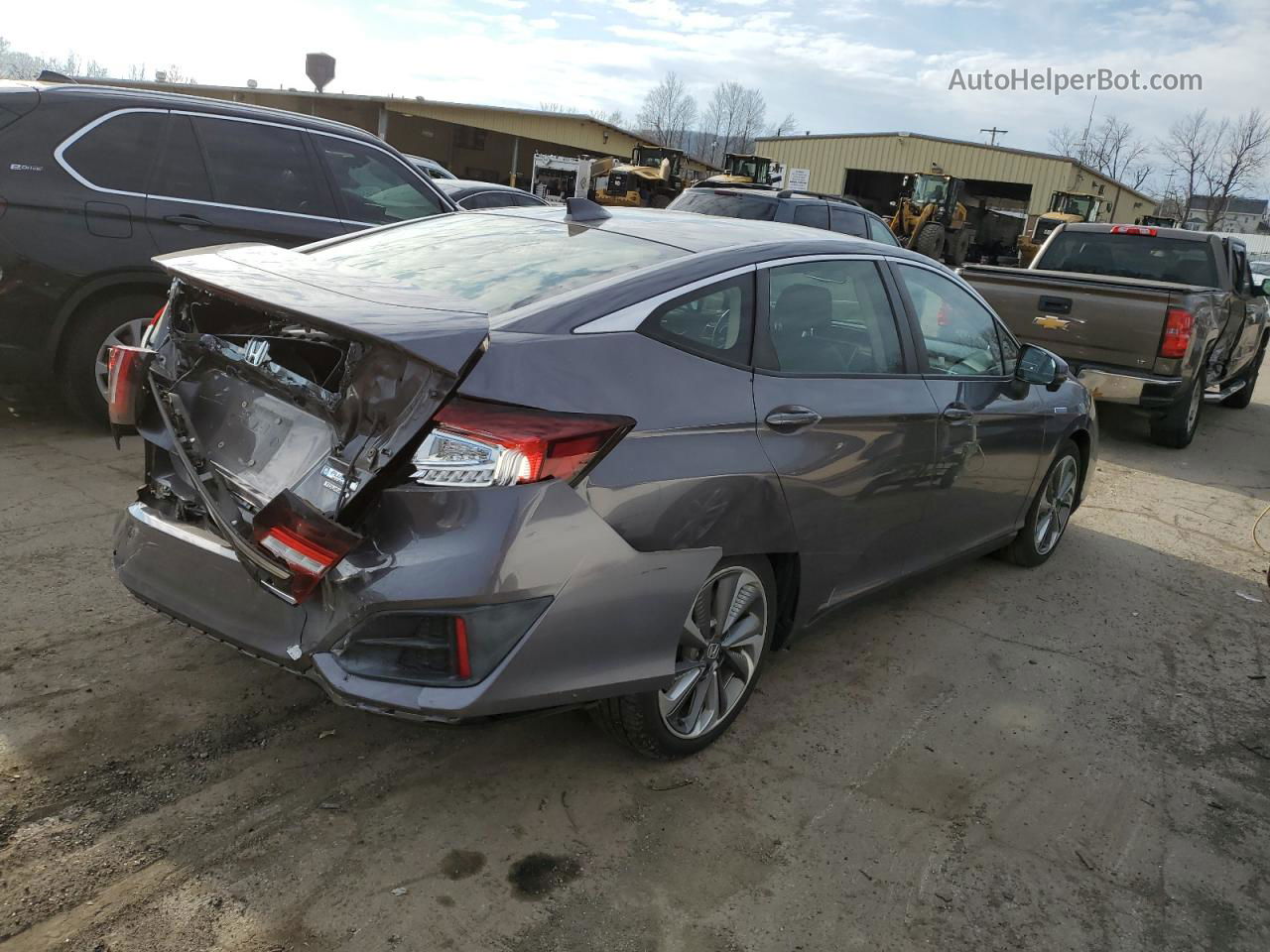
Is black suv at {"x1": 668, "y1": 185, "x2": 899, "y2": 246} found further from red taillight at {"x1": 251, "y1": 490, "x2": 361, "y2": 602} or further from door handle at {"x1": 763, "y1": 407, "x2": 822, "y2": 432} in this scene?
red taillight at {"x1": 251, "y1": 490, "x2": 361, "y2": 602}

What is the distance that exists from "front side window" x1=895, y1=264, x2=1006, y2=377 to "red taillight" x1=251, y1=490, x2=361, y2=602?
2.61 m

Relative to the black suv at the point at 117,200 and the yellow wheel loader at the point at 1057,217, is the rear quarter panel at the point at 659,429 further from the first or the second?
the yellow wheel loader at the point at 1057,217

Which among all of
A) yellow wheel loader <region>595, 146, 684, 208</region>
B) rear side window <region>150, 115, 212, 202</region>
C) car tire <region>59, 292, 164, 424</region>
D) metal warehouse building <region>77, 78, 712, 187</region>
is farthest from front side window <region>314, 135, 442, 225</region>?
metal warehouse building <region>77, 78, 712, 187</region>

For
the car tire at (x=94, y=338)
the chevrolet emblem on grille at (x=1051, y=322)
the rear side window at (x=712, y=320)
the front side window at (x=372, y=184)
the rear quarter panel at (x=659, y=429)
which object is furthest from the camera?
the chevrolet emblem on grille at (x=1051, y=322)

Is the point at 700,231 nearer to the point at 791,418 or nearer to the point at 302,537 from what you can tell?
the point at 791,418

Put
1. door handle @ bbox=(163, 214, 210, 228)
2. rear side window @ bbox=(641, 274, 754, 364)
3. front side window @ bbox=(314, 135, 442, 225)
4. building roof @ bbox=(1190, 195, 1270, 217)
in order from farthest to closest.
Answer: building roof @ bbox=(1190, 195, 1270, 217), front side window @ bbox=(314, 135, 442, 225), door handle @ bbox=(163, 214, 210, 228), rear side window @ bbox=(641, 274, 754, 364)

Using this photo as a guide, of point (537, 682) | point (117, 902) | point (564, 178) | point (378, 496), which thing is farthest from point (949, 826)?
point (564, 178)

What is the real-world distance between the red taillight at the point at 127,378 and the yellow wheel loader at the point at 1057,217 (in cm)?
2902

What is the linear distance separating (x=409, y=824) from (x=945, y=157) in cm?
4421

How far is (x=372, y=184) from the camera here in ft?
21.5

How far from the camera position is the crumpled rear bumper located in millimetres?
2375

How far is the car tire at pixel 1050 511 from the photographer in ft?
17.4

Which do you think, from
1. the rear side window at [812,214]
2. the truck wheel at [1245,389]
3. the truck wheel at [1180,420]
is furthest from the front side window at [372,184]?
the truck wheel at [1245,389]

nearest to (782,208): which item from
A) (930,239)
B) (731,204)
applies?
(731,204)
